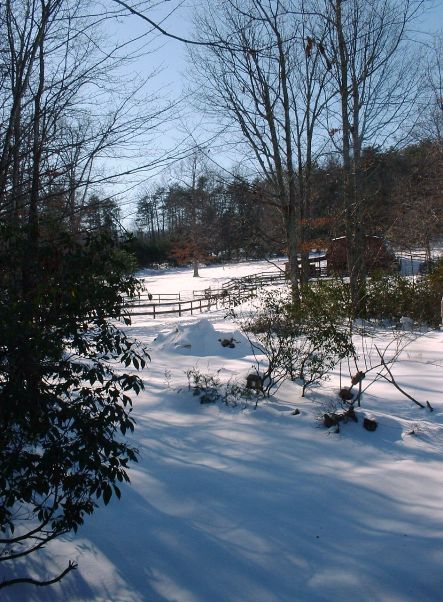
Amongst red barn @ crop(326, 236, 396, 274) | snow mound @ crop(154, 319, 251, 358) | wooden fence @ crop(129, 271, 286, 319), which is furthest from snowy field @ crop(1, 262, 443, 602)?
red barn @ crop(326, 236, 396, 274)

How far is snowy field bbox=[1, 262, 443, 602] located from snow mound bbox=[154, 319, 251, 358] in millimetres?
3812

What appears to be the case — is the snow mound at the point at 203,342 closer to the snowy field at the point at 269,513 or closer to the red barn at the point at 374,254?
the red barn at the point at 374,254

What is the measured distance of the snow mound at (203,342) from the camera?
10430 mm

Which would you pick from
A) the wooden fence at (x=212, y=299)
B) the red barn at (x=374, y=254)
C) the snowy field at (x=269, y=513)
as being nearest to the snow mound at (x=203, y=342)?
the wooden fence at (x=212, y=299)

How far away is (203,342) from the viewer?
36.2 feet

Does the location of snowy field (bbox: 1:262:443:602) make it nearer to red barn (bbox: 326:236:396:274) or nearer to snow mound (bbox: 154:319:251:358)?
snow mound (bbox: 154:319:251:358)

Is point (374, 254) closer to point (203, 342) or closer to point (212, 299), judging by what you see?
point (203, 342)

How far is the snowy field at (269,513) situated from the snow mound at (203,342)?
3812mm

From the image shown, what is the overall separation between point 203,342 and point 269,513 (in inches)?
289

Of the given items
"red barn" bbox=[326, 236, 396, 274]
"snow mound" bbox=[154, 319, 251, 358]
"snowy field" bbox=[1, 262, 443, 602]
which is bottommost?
"snowy field" bbox=[1, 262, 443, 602]

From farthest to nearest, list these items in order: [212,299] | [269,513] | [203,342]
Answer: [212,299] → [203,342] → [269,513]

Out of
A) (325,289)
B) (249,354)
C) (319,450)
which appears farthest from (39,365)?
(249,354)

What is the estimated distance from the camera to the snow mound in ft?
34.2

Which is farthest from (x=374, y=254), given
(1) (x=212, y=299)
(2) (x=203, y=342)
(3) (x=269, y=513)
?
(3) (x=269, y=513)
